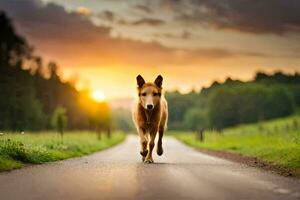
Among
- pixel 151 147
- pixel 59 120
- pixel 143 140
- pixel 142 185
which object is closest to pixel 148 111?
pixel 143 140

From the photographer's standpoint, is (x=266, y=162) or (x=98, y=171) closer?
(x=98, y=171)

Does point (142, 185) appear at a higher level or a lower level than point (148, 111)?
lower

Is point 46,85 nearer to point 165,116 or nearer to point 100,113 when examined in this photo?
point 100,113

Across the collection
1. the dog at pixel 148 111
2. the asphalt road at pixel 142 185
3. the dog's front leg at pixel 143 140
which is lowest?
the asphalt road at pixel 142 185

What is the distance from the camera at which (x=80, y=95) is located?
169 meters

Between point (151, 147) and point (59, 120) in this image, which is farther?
point (59, 120)

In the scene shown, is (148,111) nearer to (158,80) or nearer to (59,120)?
(158,80)

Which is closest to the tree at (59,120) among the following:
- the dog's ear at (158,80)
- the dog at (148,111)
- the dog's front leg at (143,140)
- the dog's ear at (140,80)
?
the dog's front leg at (143,140)

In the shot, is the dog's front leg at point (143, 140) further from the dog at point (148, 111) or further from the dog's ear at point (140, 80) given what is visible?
the dog's ear at point (140, 80)

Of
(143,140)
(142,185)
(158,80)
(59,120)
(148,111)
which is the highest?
(158,80)

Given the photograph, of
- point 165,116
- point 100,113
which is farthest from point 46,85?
point 165,116

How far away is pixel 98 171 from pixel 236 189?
542 cm

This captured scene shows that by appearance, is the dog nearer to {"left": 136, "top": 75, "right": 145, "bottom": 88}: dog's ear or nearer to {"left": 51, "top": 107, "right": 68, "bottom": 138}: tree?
{"left": 136, "top": 75, "right": 145, "bottom": 88}: dog's ear

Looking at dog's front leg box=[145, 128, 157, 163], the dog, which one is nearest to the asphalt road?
the dog
